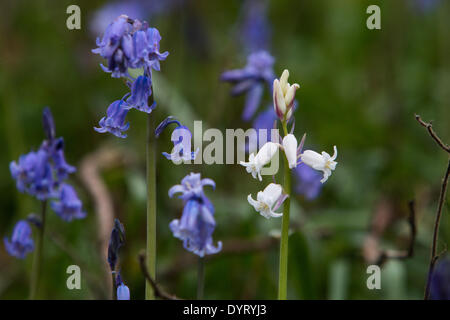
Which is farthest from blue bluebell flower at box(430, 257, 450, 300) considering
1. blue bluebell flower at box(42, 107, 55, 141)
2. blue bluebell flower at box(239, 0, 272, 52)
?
blue bluebell flower at box(239, 0, 272, 52)

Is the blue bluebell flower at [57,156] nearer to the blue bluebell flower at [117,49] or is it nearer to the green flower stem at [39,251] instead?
the green flower stem at [39,251]

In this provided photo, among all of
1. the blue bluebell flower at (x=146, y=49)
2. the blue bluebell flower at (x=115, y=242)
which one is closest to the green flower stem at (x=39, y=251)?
the blue bluebell flower at (x=115, y=242)

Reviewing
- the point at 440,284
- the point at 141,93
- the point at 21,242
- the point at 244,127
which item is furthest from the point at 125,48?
the point at 244,127

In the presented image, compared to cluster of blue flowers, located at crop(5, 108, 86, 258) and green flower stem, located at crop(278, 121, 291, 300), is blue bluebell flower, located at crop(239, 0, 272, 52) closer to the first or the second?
cluster of blue flowers, located at crop(5, 108, 86, 258)

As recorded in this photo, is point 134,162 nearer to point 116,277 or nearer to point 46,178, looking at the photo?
point 46,178

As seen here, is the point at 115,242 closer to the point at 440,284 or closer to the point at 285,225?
the point at 285,225
